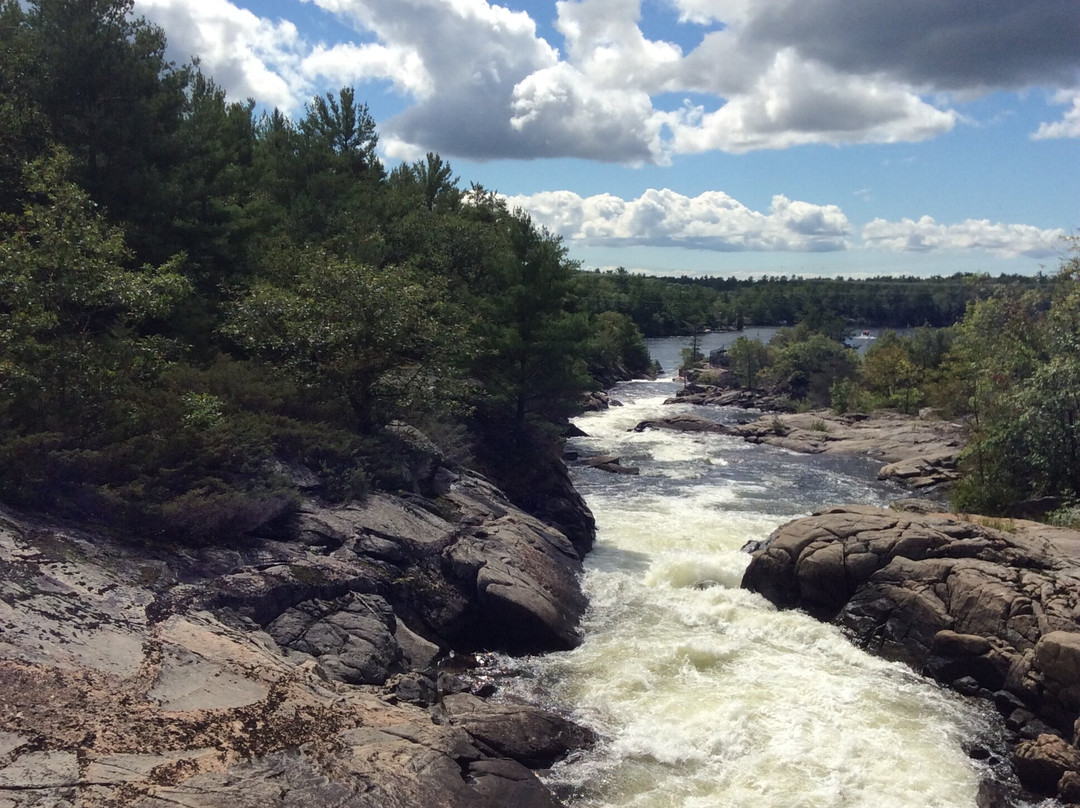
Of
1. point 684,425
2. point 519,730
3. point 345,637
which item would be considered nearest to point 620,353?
point 684,425

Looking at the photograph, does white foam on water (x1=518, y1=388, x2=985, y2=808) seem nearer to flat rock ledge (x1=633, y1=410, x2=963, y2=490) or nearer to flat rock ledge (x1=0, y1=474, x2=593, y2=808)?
flat rock ledge (x1=0, y1=474, x2=593, y2=808)

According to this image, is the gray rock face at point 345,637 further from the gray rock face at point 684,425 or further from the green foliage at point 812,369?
the green foliage at point 812,369

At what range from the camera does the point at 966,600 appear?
14.3 m

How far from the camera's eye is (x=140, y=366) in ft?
45.6

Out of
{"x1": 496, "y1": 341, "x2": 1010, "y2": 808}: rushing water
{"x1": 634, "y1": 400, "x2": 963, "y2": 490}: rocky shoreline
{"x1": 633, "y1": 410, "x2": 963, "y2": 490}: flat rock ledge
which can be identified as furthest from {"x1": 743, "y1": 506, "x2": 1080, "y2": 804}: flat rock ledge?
{"x1": 634, "y1": 400, "x2": 963, "y2": 490}: rocky shoreline

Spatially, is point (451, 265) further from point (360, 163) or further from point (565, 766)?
point (565, 766)

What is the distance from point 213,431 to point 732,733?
399 inches

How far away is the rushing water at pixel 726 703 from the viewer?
10.5m

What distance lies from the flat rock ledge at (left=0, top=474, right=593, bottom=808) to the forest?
1.35 meters

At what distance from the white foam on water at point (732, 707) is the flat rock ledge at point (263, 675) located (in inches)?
43.7

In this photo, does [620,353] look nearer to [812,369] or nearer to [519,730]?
[812,369]

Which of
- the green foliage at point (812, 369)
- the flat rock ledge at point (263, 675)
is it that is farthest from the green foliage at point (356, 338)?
the green foliage at point (812, 369)

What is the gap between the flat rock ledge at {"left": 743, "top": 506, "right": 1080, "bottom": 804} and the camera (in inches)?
472

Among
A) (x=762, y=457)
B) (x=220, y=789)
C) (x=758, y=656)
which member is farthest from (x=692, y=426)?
(x=220, y=789)
